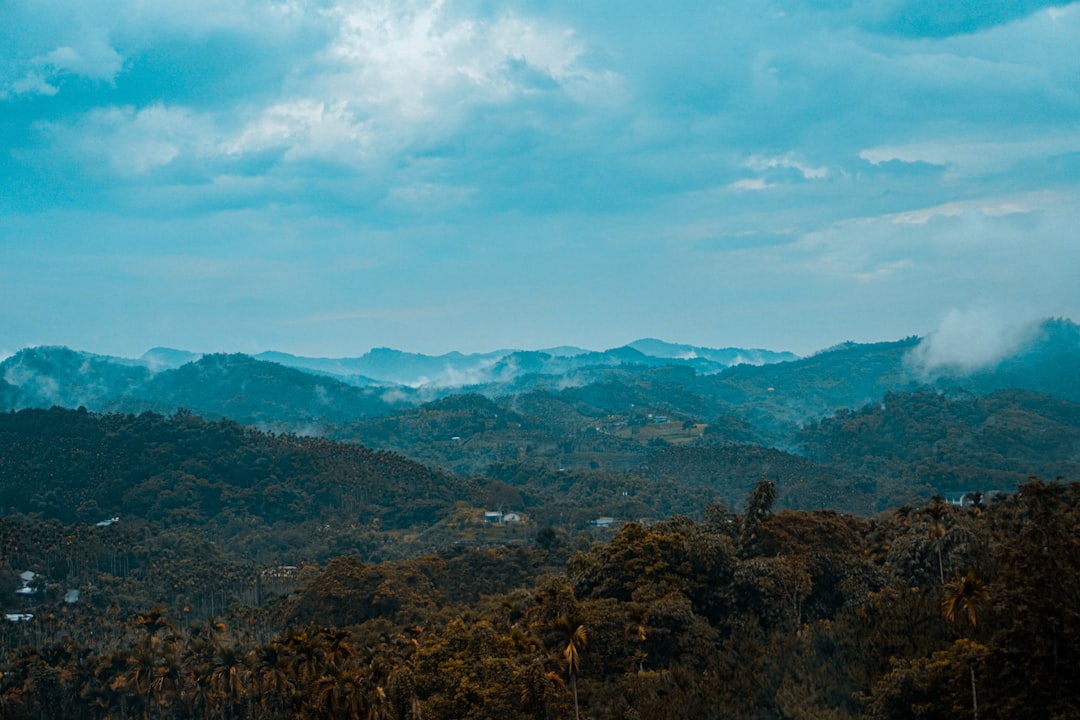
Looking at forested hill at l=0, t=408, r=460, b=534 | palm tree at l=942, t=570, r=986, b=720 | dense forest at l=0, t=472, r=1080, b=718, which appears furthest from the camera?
forested hill at l=0, t=408, r=460, b=534

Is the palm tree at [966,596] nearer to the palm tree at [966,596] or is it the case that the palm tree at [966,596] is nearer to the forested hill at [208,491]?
the palm tree at [966,596]

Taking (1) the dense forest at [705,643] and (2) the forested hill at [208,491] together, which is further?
(2) the forested hill at [208,491]

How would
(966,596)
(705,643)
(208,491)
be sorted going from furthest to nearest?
(208,491) → (705,643) → (966,596)

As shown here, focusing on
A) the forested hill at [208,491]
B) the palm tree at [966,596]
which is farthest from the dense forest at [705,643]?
the forested hill at [208,491]

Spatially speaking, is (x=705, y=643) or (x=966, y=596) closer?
(x=966, y=596)

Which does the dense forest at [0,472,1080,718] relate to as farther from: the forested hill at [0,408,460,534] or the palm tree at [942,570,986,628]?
the forested hill at [0,408,460,534]

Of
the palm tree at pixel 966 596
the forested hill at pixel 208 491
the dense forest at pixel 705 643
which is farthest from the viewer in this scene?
the forested hill at pixel 208 491

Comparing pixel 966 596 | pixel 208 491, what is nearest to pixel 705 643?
pixel 966 596

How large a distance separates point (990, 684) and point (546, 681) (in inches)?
765

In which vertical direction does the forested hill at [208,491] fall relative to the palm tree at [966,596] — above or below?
below

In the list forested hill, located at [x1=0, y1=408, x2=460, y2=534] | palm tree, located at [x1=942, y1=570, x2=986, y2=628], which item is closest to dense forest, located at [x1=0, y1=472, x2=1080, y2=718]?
palm tree, located at [x1=942, y1=570, x2=986, y2=628]

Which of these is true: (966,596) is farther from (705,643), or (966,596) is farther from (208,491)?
(208,491)

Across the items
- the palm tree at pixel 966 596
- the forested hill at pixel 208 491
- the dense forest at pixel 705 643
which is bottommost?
the forested hill at pixel 208 491

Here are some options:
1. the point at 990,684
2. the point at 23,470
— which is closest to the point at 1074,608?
the point at 990,684
